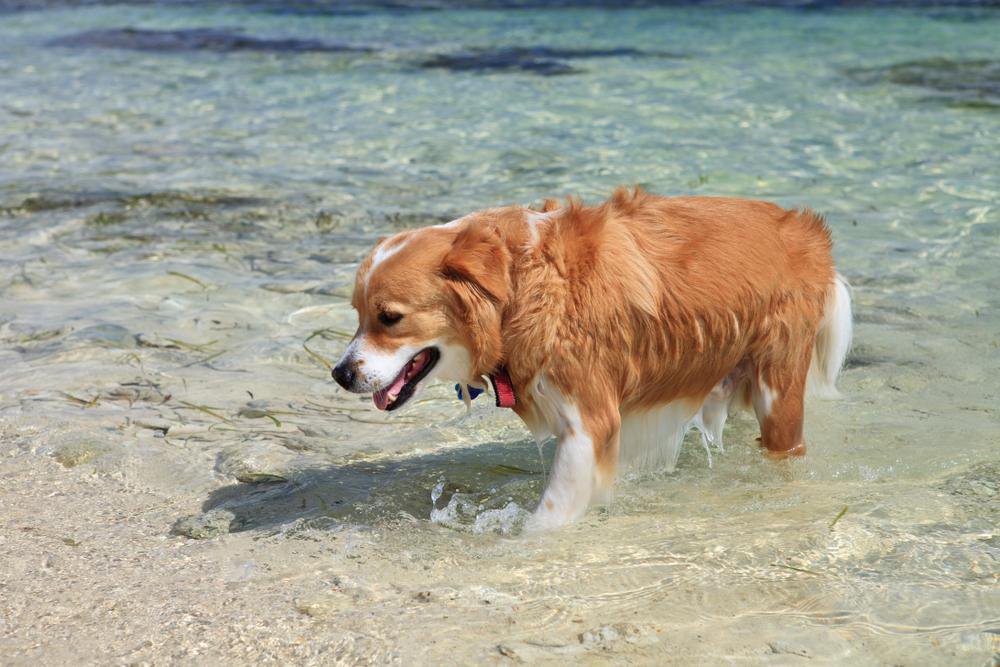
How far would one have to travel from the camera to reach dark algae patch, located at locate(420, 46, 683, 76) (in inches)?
633

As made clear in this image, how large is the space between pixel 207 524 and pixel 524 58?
44.4 feet

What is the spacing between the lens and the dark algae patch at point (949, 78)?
12719 millimetres

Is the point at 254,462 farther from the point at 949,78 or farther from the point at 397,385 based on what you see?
the point at 949,78

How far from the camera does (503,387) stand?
4.36 m

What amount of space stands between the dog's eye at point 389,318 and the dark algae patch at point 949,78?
33.5 feet

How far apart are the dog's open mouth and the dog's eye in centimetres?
20

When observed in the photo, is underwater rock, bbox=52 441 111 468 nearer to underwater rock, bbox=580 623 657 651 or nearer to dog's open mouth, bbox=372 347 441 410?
dog's open mouth, bbox=372 347 441 410

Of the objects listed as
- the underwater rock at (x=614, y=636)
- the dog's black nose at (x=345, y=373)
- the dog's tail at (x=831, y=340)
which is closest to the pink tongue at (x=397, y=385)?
the dog's black nose at (x=345, y=373)

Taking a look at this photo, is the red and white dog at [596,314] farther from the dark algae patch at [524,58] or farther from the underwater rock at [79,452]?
the dark algae patch at [524,58]

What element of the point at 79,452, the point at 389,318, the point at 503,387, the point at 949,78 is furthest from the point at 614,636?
the point at 949,78

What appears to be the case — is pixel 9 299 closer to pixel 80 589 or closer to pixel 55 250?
pixel 55 250

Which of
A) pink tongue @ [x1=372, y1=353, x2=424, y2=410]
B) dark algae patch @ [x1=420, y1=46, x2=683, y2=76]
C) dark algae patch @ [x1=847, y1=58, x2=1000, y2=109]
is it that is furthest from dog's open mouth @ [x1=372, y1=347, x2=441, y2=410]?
dark algae patch @ [x1=420, y1=46, x2=683, y2=76]

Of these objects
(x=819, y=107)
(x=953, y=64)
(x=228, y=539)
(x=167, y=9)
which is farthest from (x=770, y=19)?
(x=228, y=539)

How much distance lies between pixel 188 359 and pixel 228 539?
2.23m
